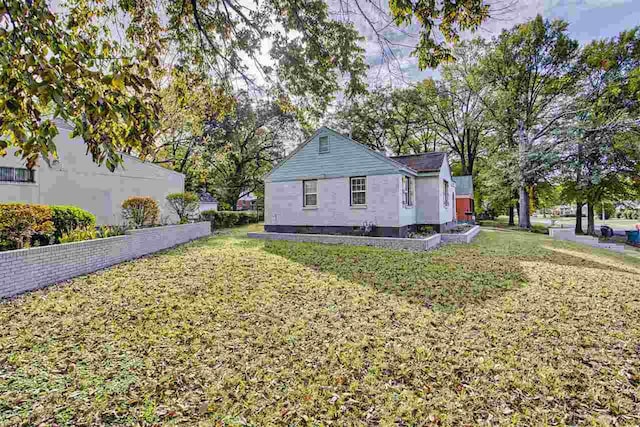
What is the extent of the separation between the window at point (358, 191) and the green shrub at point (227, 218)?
412 inches

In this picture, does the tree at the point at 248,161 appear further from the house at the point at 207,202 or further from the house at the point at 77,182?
the house at the point at 77,182

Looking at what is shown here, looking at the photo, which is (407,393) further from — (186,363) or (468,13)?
(468,13)

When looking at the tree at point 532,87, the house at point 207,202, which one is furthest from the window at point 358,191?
the house at point 207,202

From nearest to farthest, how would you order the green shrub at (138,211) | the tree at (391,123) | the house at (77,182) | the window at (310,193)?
the house at (77,182), the green shrub at (138,211), the window at (310,193), the tree at (391,123)

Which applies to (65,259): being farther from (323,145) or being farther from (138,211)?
(323,145)

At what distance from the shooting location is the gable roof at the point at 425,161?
14894 millimetres

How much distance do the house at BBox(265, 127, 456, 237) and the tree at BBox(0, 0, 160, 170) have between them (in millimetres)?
11017

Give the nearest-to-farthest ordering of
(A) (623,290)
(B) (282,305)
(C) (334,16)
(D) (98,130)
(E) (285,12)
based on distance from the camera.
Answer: (D) (98,130)
(C) (334,16)
(E) (285,12)
(B) (282,305)
(A) (623,290)

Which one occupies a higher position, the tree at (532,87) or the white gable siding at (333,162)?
the tree at (532,87)

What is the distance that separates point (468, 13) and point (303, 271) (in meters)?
6.12

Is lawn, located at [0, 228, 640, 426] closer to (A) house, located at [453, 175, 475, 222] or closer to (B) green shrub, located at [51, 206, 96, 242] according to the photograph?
(B) green shrub, located at [51, 206, 96, 242]

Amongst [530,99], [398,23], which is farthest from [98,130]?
[530,99]

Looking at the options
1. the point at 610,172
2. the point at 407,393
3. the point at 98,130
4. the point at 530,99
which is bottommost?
the point at 407,393

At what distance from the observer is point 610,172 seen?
19.3 meters
